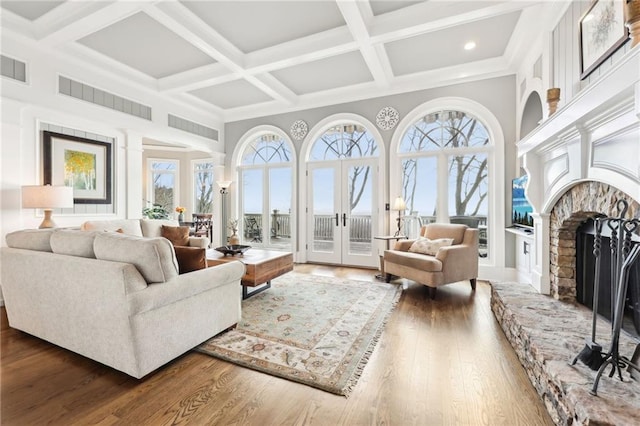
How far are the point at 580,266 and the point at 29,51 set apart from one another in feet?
21.0

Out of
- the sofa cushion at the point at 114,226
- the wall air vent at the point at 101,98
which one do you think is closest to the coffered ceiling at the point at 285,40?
the wall air vent at the point at 101,98

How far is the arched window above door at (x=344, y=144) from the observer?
5312mm

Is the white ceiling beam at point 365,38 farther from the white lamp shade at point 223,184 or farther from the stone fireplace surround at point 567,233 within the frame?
the white lamp shade at point 223,184

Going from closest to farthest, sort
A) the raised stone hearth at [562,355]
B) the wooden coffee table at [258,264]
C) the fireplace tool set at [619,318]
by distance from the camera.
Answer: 1. the raised stone hearth at [562,355]
2. the fireplace tool set at [619,318]
3. the wooden coffee table at [258,264]

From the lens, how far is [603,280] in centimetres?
237

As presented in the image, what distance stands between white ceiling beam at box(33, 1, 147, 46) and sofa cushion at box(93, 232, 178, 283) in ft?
8.12

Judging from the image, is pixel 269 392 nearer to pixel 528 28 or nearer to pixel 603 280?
pixel 603 280

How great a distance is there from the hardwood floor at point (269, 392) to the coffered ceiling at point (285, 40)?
322 cm

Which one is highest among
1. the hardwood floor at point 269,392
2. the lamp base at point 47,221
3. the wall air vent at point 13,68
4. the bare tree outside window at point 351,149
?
the wall air vent at point 13,68

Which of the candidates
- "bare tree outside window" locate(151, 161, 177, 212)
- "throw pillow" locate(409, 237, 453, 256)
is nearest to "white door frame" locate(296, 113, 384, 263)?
"throw pillow" locate(409, 237, 453, 256)

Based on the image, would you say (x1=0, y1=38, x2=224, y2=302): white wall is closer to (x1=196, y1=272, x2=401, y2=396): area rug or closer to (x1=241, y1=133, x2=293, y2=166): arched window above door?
(x1=241, y1=133, x2=293, y2=166): arched window above door

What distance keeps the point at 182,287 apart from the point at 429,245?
311 centimetres

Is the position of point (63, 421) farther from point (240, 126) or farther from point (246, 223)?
point (240, 126)

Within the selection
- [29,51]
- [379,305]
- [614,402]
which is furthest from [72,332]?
[29,51]
